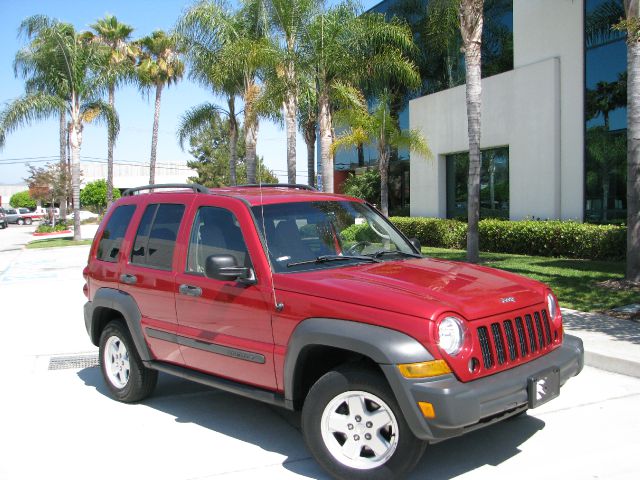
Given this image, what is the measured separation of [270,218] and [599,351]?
4.01m

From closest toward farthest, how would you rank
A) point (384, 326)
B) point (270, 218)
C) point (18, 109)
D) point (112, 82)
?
1. point (384, 326)
2. point (270, 218)
3. point (18, 109)
4. point (112, 82)

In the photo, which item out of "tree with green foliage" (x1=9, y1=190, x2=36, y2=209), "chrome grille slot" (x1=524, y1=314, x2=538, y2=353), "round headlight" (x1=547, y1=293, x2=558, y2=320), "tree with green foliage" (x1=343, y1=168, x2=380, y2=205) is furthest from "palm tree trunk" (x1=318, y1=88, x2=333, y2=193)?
"tree with green foliage" (x1=9, y1=190, x2=36, y2=209)

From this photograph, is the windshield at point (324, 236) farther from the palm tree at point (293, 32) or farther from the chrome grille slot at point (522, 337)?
the palm tree at point (293, 32)

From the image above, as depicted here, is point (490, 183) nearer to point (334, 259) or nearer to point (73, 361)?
point (73, 361)

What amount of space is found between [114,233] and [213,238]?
1.58 metres

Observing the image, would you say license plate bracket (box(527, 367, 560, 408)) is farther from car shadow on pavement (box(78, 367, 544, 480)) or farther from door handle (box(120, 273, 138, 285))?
door handle (box(120, 273, 138, 285))

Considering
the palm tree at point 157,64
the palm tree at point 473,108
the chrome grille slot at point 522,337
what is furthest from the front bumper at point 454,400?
the palm tree at point 157,64

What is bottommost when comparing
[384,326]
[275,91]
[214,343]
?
[214,343]

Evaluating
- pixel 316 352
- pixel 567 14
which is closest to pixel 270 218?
pixel 316 352

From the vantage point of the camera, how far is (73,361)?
734 cm

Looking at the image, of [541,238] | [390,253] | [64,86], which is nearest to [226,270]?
[390,253]

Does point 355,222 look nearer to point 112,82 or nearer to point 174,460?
point 174,460

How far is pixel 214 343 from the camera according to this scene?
15.0 ft

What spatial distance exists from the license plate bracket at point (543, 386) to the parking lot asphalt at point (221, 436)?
55 cm
